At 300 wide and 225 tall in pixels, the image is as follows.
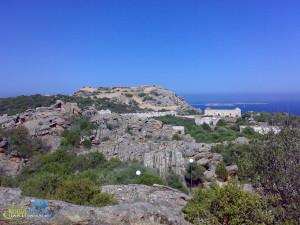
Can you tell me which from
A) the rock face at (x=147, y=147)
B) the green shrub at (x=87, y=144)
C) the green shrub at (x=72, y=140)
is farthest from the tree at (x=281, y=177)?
the green shrub at (x=72, y=140)

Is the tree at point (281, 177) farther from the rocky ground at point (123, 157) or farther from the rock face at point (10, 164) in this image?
the rock face at point (10, 164)

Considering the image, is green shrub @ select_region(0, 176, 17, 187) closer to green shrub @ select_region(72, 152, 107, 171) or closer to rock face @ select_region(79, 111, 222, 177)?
green shrub @ select_region(72, 152, 107, 171)

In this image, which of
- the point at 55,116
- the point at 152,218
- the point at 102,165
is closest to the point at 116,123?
the point at 55,116

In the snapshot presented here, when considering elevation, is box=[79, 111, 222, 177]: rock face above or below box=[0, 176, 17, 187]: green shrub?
above

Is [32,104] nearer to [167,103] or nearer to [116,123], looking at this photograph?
[116,123]

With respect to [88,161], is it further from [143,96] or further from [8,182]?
[143,96]

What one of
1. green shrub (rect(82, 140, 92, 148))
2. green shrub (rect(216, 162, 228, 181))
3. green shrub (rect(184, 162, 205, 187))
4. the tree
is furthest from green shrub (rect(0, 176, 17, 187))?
the tree

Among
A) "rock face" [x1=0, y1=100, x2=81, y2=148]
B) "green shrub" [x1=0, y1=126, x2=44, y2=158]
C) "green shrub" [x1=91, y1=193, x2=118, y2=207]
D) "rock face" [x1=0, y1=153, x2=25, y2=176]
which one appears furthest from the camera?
"rock face" [x1=0, y1=100, x2=81, y2=148]

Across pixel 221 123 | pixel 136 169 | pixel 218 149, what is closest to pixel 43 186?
pixel 136 169

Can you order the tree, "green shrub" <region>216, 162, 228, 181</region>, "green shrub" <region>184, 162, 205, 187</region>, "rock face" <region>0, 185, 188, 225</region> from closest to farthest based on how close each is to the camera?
the tree → "rock face" <region>0, 185, 188, 225</region> → "green shrub" <region>184, 162, 205, 187</region> → "green shrub" <region>216, 162, 228, 181</region>

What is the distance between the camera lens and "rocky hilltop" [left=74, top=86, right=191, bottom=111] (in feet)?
237

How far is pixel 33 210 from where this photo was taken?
5.96 metres

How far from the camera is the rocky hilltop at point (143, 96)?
72.2 m

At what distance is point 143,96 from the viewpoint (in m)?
79.7
